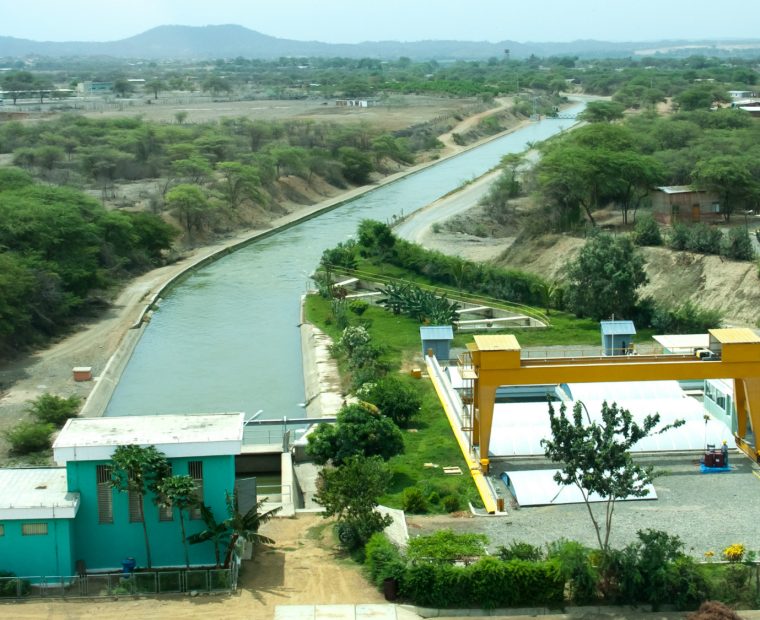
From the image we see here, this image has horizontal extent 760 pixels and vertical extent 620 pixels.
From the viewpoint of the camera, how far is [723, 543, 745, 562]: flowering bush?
15.8 metres

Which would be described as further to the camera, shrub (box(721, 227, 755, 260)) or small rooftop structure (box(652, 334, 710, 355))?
shrub (box(721, 227, 755, 260))

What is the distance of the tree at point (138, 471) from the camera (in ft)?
52.6

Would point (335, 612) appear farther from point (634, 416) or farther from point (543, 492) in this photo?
point (634, 416)

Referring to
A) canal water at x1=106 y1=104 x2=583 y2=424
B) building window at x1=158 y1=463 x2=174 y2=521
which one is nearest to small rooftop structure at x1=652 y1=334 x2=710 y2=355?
canal water at x1=106 y1=104 x2=583 y2=424

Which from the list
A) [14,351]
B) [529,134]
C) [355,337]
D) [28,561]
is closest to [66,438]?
[28,561]

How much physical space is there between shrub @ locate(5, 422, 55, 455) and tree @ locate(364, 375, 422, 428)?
6.59m

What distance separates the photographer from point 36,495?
16.3 meters

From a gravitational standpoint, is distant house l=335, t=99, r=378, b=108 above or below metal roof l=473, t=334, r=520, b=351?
above

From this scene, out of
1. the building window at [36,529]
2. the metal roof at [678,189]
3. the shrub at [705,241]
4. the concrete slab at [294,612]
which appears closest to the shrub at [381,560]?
the concrete slab at [294,612]

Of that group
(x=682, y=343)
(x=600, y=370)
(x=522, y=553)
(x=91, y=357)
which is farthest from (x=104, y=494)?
(x=91, y=357)

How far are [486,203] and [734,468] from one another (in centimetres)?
3546

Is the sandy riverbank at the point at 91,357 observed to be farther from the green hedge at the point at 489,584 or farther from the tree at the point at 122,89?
the tree at the point at 122,89

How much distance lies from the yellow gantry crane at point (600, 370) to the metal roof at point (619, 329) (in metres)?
6.82

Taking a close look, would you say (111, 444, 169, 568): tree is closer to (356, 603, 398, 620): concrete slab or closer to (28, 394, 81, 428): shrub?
(356, 603, 398, 620): concrete slab
